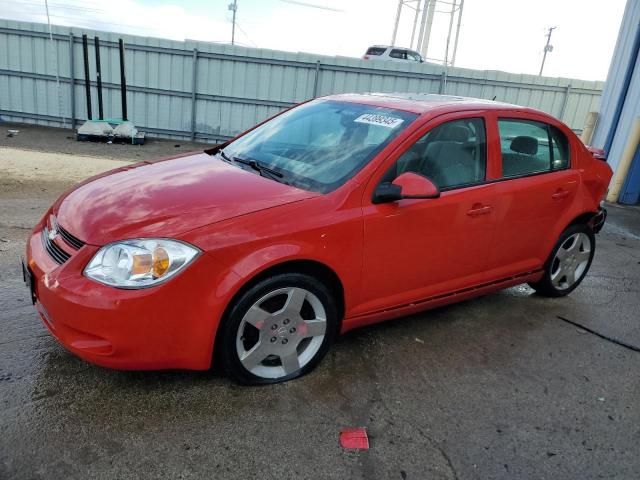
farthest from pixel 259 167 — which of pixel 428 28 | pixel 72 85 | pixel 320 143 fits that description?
pixel 428 28

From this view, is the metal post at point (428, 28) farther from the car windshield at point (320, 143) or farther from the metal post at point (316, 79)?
the car windshield at point (320, 143)

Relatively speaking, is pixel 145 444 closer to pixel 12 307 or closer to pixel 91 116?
pixel 12 307

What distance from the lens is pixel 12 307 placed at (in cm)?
358

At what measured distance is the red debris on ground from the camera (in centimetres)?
253

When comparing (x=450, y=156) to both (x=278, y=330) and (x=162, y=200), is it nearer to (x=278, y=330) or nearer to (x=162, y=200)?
(x=278, y=330)

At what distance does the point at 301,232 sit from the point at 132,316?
923mm

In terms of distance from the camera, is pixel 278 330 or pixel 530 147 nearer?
pixel 278 330

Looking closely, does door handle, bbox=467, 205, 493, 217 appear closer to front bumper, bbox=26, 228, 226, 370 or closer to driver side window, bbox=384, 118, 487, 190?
driver side window, bbox=384, 118, 487, 190

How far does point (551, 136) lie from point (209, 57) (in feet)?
33.9

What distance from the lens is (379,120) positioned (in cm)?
339

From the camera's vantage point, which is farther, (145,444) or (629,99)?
(629,99)

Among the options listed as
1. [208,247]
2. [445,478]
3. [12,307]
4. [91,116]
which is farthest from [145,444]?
[91,116]

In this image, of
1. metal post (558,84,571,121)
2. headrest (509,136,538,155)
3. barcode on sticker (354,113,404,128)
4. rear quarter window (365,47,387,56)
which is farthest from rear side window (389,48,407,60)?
barcode on sticker (354,113,404,128)

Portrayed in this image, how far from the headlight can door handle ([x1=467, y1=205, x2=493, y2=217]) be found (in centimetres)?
186
